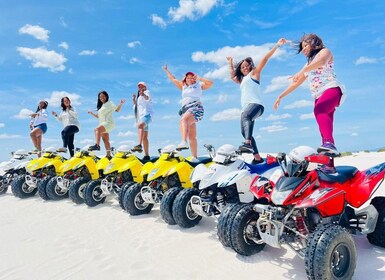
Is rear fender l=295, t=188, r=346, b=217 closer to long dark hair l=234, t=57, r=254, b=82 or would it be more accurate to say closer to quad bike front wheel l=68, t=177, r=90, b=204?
long dark hair l=234, t=57, r=254, b=82

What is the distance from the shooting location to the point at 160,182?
621 centimetres

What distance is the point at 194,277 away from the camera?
3652 millimetres

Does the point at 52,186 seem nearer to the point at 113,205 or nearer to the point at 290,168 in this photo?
the point at 113,205

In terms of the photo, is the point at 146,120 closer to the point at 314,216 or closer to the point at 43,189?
the point at 43,189

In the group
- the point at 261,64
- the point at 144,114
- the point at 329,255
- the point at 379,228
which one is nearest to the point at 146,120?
the point at 144,114

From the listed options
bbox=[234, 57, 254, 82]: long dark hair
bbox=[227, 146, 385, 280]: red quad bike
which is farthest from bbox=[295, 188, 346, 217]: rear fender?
bbox=[234, 57, 254, 82]: long dark hair

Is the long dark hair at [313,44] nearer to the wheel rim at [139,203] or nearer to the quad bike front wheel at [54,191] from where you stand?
the wheel rim at [139,203]

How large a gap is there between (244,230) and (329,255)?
3.41 ft

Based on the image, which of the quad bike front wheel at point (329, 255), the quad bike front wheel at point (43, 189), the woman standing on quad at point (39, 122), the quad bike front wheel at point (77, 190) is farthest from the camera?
the woman standing on quad at point (39, 122)

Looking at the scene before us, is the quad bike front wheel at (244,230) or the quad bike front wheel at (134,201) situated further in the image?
the quad bike front wheel at (134,201)

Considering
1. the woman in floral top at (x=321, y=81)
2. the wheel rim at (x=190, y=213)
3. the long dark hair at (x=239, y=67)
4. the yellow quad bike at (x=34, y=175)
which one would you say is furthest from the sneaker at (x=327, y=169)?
the yellow quad bike at (x=34, y=175)

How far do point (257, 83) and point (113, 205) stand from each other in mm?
4130

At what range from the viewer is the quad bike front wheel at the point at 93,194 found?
753cm

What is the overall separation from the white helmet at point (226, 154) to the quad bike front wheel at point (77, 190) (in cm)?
421
